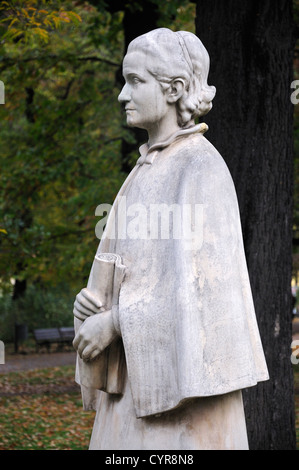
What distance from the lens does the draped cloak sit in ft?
9.99

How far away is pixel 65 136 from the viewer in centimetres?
1567

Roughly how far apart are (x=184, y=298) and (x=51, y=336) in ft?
65.0

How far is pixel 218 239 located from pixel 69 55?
11419 mm

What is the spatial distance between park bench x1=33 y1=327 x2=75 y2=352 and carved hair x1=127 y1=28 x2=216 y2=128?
19372 millimetres

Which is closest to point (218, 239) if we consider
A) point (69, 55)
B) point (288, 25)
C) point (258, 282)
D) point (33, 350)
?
point (258, 282)

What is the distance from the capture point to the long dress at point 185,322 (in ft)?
10.0

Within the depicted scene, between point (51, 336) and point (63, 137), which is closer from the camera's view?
point (63, 137)

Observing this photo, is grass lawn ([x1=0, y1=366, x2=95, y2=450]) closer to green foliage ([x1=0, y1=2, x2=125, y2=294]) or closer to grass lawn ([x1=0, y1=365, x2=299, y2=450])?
grass lawn ([x1=0, y1=365, x2=299, y2=450])

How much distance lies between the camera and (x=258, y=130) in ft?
24.2

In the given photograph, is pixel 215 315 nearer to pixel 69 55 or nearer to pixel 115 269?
pixel 115 269

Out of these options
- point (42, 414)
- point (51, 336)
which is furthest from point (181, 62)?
point (51, 336)

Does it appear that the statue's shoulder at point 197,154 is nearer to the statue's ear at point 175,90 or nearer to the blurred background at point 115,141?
the statue's ear at point 175,90

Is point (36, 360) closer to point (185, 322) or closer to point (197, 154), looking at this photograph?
point (197, 154)

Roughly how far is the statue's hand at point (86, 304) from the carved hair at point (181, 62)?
86 cm
